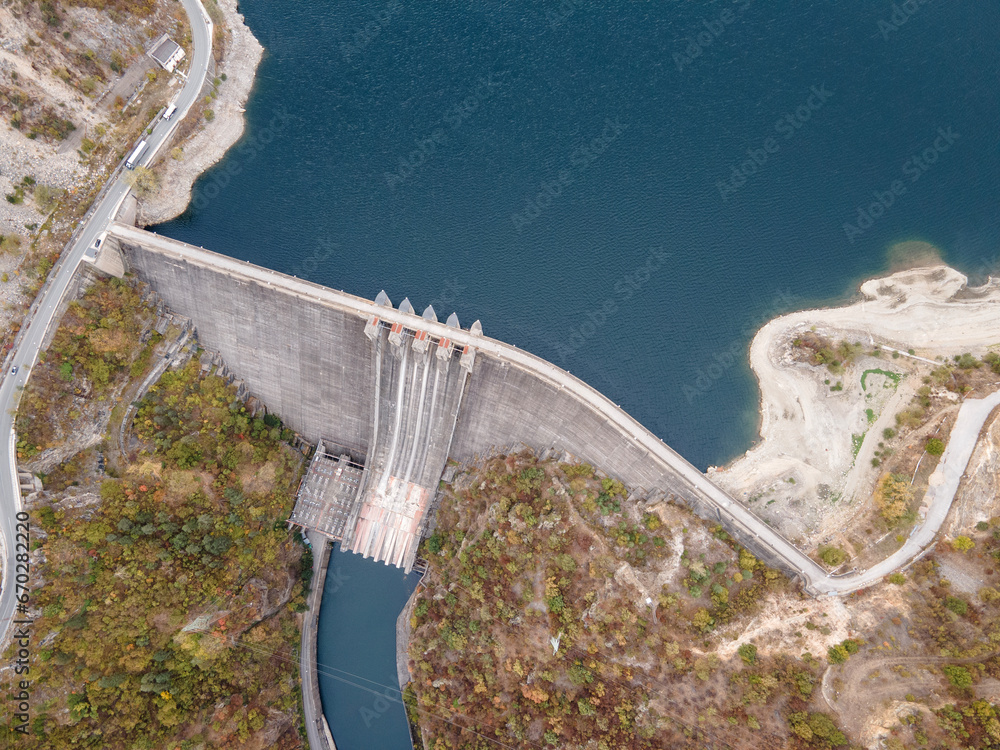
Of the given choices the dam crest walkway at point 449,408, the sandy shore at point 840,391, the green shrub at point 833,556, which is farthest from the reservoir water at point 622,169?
the green shrub at point 833,556

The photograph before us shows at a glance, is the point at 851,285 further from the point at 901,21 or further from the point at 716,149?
the point at 901,21

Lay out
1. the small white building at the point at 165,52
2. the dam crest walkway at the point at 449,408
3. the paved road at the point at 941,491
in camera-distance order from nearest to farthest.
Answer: the paved road at the point at 941,491
the dam crest walkway at the point at 449,408
the small white building at the point at 165,52

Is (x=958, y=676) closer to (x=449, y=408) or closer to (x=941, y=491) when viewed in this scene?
(x=941, y=491)
